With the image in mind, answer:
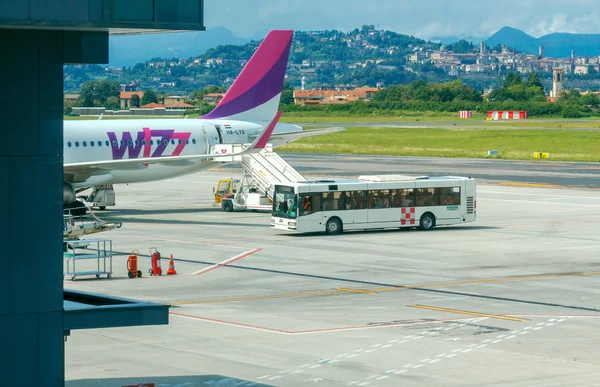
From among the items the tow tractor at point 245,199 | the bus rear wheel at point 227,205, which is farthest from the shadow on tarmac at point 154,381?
the bus rear wheel at point 227,205

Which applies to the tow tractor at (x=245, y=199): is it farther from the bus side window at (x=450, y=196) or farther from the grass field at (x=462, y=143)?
the grass field at (x=462, y=143)

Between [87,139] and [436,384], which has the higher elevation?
[87,139]

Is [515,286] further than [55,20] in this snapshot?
Yes

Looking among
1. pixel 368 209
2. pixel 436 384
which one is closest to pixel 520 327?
pixel 436 384

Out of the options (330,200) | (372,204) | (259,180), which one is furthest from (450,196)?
(259,180)

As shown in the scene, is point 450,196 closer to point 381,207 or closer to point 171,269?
point 381,207

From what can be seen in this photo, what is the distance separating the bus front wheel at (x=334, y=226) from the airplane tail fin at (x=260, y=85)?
16453 mm

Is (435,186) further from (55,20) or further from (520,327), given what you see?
(55,20)

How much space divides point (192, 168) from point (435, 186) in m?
16.3

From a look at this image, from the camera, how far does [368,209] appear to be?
55.3 metres

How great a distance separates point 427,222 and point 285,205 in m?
8.29

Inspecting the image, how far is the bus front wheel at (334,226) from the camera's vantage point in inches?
2153

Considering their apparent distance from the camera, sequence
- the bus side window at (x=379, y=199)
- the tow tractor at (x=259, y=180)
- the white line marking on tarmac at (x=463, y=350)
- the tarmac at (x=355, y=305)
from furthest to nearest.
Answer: the tow tractor at (x=259, y=180) → the bus side window at (x=379, y=199) → the white line marking on tarmac at (x=463, y=350) → the tarmac at (x=355, y=305)

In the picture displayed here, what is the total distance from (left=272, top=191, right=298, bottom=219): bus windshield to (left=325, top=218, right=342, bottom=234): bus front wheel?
6.85ft
